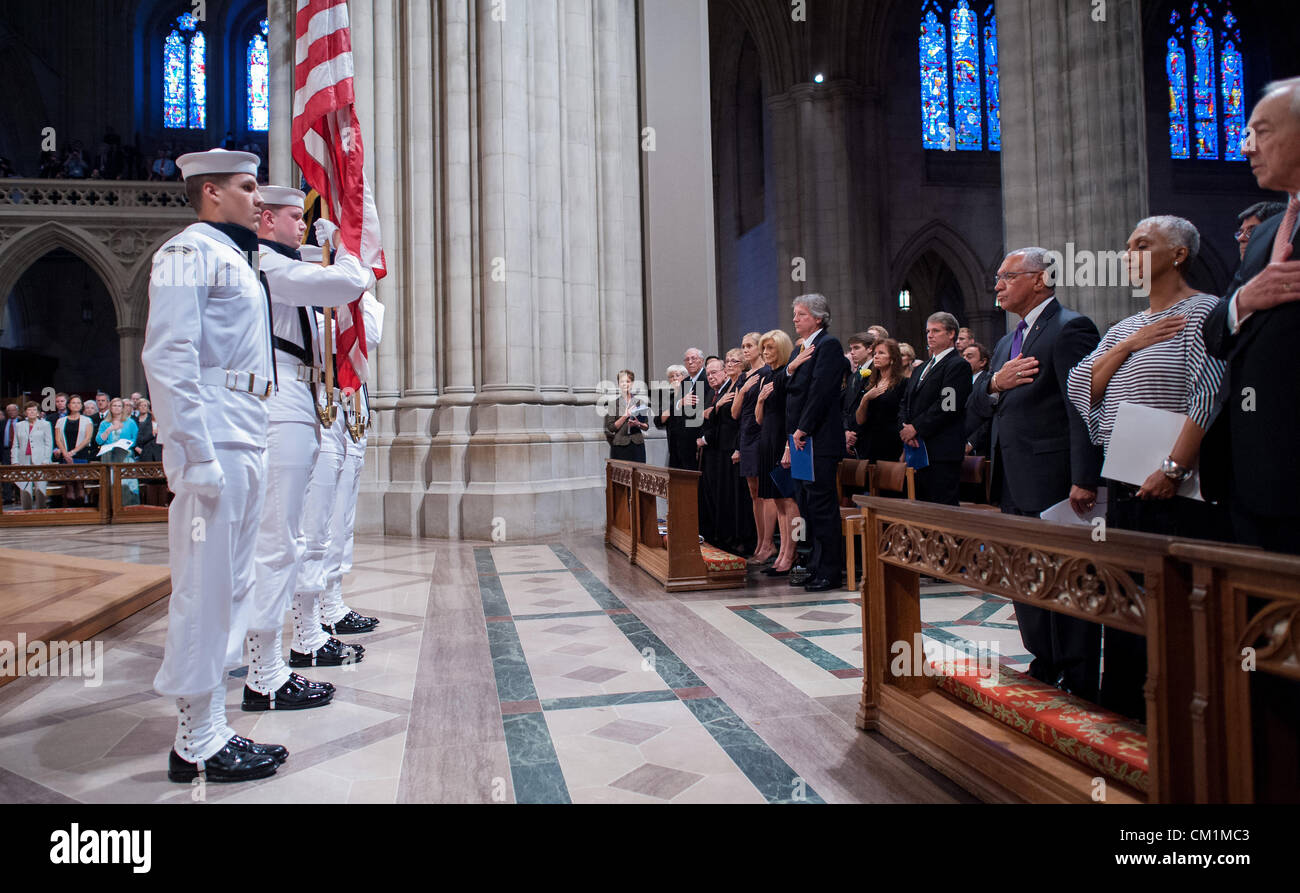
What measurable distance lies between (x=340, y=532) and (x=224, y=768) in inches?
81.3

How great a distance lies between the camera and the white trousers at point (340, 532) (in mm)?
4465

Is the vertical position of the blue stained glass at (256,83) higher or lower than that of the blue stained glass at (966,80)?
higher

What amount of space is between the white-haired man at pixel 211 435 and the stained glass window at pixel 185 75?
25.3 metres

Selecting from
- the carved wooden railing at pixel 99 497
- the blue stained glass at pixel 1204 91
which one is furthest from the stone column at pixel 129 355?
the blue stained glass at pixel 1204 91

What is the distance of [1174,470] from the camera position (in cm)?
250

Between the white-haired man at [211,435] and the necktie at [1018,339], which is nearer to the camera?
the white-haired man at [211,435]

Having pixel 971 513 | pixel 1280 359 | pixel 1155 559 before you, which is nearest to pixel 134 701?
pixel 971 513

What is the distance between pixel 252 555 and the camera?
2.71 metres

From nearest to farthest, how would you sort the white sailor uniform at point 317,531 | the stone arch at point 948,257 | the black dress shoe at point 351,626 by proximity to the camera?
the white sailor uniform at point 317,531 → the black dress shoe at point 351,626 → the stone arch at point 948,257

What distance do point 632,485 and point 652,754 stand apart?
13.1 feet

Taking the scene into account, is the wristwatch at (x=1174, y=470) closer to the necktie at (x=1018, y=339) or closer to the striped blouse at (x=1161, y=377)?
the striped blouse at (x=1161, y=377)

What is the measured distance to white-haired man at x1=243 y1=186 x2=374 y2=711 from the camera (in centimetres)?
306

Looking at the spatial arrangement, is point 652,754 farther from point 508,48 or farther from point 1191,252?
point 508,48

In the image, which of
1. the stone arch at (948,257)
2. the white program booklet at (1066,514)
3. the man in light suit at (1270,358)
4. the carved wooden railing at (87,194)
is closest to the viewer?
the man in light suit at (1270,358)
